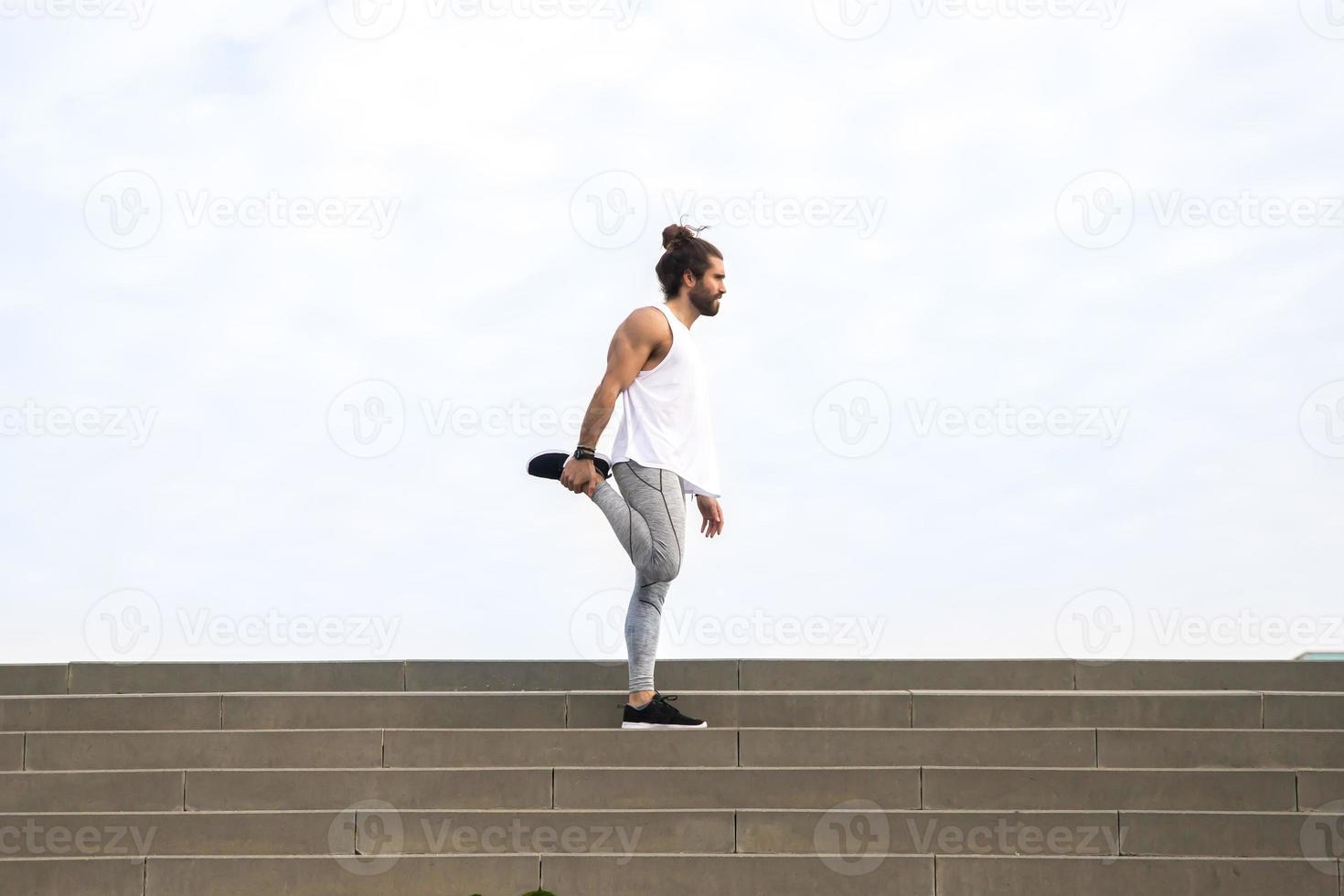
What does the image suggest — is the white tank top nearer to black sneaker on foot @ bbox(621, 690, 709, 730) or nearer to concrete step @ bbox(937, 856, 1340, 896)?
black sneaker on foot @ bbox(621, 690, 709, 730)

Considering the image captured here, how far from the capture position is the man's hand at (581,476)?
6.53 metres

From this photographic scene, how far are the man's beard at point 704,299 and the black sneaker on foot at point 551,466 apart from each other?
33.4 inches

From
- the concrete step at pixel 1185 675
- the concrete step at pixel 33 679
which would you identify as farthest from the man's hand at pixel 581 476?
the concrete step at pixel 33 679

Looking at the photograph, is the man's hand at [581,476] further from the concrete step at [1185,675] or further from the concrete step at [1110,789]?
the concrete step at [1185,675]

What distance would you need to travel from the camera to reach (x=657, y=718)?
6.59 m

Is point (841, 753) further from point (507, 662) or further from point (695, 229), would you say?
point (695, 229)

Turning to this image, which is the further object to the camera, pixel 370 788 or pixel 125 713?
pixel 125 713

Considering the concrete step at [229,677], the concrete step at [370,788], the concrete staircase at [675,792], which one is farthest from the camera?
the concrete step at [229,677]

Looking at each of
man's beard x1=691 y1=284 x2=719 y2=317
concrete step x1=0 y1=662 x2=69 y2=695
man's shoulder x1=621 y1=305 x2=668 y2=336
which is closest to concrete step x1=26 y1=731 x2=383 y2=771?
concrete step x1=0 y1=662 x2=69 y2=695

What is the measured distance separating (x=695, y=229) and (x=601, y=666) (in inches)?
92.8

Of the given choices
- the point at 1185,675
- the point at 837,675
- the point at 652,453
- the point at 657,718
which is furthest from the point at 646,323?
the point at 1185,675

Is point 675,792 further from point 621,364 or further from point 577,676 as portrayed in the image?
point 621,364

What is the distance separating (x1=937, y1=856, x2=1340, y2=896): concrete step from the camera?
5.73m

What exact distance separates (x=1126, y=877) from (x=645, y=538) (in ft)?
7.86
